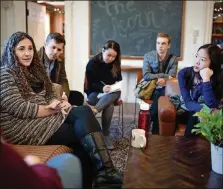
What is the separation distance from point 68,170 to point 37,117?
2.54ft

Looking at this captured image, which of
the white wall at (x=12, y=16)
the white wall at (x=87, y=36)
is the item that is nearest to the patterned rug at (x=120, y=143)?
the white wall at (x=87, y=36)

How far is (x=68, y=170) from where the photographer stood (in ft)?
4.33

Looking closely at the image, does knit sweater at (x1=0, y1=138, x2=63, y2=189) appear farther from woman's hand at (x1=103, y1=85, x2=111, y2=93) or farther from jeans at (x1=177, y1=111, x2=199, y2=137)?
woman's hand at (x1=103, y1=85, x2=111, y2=93)

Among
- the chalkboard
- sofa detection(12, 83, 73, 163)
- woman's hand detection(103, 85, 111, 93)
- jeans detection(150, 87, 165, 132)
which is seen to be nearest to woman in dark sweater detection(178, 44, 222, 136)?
jeans detection(150, 87, 165, 132)

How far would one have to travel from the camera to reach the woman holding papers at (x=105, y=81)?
9.82 ft

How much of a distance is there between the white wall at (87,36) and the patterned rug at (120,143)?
4.03 feet

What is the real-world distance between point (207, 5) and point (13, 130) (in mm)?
3805

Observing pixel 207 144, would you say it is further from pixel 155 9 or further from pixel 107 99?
pixel 155 9

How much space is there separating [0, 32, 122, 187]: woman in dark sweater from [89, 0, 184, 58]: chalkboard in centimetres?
279

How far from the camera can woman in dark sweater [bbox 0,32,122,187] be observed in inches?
74.2

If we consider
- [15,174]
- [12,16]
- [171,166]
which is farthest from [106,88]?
[12,16]

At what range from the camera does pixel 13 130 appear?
6.31 feet

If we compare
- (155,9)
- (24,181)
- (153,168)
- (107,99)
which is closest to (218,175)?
(153,168)

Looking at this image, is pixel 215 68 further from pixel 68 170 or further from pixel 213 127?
pixel 68 170
